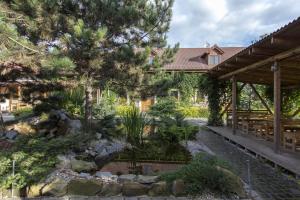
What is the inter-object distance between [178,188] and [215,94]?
10316mm

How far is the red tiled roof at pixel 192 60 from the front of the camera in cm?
2439

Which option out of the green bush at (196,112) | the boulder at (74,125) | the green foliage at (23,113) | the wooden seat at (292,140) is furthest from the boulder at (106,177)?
the green bush at (196,112)

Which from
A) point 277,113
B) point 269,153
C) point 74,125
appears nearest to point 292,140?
point 269,153

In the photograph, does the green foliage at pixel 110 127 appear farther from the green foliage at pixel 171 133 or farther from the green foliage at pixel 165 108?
the green foliage at pixel 165 108

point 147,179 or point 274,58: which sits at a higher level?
point 274,58

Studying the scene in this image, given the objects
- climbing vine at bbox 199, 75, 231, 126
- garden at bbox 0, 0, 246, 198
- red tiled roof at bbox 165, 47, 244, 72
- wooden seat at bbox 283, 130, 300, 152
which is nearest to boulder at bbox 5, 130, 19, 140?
garden at bbox 0, 0, 246, 198

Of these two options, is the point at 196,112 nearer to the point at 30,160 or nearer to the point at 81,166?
the point at 81,166

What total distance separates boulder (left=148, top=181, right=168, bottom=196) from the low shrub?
11cm

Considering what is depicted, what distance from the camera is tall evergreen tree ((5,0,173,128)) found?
6.72 m

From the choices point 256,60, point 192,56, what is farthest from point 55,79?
point 192,56

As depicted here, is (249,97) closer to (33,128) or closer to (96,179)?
(33,128)

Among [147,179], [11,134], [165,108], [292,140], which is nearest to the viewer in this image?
[147,179]

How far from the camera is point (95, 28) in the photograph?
286 inches

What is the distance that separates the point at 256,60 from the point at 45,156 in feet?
19.7
